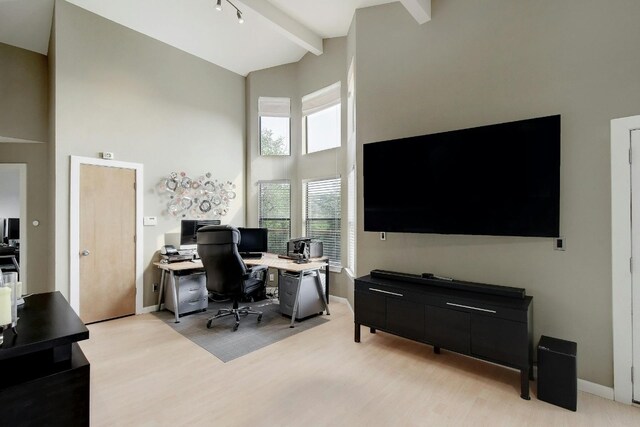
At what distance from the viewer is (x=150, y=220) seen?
175 inches

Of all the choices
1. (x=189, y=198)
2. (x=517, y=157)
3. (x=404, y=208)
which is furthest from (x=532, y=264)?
(x=189, y=198)

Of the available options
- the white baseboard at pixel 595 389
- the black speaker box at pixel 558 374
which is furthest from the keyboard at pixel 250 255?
the white baseboard at pixel 595 389

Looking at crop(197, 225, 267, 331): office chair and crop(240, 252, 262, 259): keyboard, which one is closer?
crop(197, 225, 267, 331): office chair

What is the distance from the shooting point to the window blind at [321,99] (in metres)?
4.85

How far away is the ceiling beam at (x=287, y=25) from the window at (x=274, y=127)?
3.92ft

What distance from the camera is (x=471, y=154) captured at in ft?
9.34

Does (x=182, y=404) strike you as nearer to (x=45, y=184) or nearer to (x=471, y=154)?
(x=471, y=154)

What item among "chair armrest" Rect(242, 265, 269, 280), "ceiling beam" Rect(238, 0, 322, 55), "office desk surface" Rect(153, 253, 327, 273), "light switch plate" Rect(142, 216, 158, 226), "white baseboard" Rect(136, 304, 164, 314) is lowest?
"white baseboard" Rect(136, 304, 164, 314)

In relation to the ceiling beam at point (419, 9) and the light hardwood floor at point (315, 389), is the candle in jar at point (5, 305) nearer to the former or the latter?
the light hardwood floor at point (315, 389)

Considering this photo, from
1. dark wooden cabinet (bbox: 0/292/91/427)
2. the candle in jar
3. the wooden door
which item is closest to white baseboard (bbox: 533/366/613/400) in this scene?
dark wooden cabinet (bbox: 0/292/91/427)

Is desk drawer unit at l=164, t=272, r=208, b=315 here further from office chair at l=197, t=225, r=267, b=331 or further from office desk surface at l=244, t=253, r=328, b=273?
office desk surface at l=244, t=253, r=328, b=273

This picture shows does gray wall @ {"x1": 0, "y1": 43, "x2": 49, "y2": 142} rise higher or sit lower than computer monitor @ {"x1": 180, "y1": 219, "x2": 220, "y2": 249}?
higher

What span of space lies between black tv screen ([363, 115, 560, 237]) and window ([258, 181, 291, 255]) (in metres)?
2.23

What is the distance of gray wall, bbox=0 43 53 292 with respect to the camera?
424 cm
